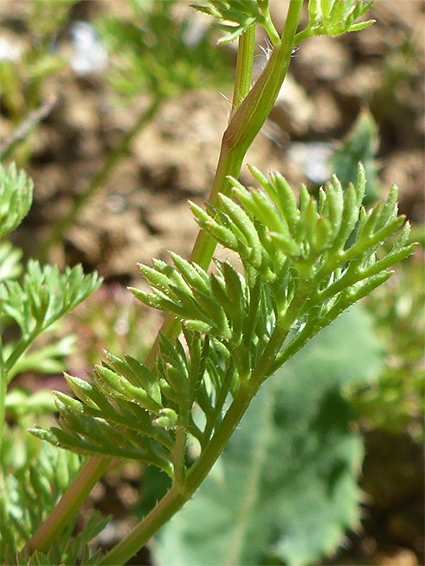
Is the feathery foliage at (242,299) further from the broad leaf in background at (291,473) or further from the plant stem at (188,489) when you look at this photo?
the broad leaf in background at (291,473)

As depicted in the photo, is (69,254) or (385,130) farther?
(385,130)

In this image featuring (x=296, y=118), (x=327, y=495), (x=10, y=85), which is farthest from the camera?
(x=296, y=118)

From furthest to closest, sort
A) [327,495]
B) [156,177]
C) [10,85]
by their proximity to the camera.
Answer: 1. [156,177]
2. [10,85]
3. [327,495]

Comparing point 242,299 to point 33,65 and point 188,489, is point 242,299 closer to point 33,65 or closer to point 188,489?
point 188,489

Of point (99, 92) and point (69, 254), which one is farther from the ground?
point (99, 92)

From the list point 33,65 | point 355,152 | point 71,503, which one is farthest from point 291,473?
point 33,65

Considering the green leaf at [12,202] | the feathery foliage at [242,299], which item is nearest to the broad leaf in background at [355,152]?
the green leaf at [12,202]

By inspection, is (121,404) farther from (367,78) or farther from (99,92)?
(367,78)

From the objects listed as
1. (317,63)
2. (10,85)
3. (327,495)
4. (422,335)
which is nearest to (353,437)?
(327,495)
